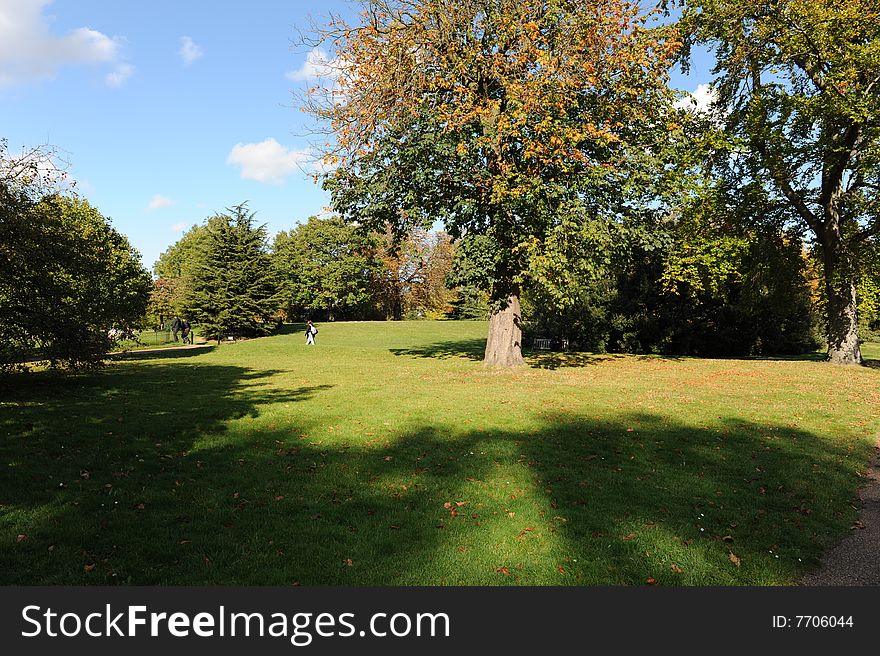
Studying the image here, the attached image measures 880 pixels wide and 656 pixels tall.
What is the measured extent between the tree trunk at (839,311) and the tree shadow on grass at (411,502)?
14.6m

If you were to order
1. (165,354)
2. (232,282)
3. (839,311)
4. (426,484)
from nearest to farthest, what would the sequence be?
(426,484), (839,311), (165,354), (232,282)

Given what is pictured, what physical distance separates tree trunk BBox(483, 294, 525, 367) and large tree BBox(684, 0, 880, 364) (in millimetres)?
11453

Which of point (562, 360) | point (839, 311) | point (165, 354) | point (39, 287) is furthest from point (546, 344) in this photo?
point (39, 287)

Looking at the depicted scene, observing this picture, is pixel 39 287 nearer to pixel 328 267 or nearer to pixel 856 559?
pixel 856 559

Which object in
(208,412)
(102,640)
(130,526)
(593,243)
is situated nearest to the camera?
(102,640)

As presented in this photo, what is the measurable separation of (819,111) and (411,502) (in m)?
21.5

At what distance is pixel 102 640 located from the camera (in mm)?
3697

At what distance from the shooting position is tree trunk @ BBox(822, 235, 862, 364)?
20.9m

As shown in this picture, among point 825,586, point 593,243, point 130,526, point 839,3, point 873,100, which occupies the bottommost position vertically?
point 825,586

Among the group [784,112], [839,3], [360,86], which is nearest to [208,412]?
[360,86]

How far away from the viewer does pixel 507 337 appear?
1953 cm

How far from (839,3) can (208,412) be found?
24934mm

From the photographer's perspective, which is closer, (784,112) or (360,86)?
(360,86)

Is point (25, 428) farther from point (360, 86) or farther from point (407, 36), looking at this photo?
point (407, 36)
